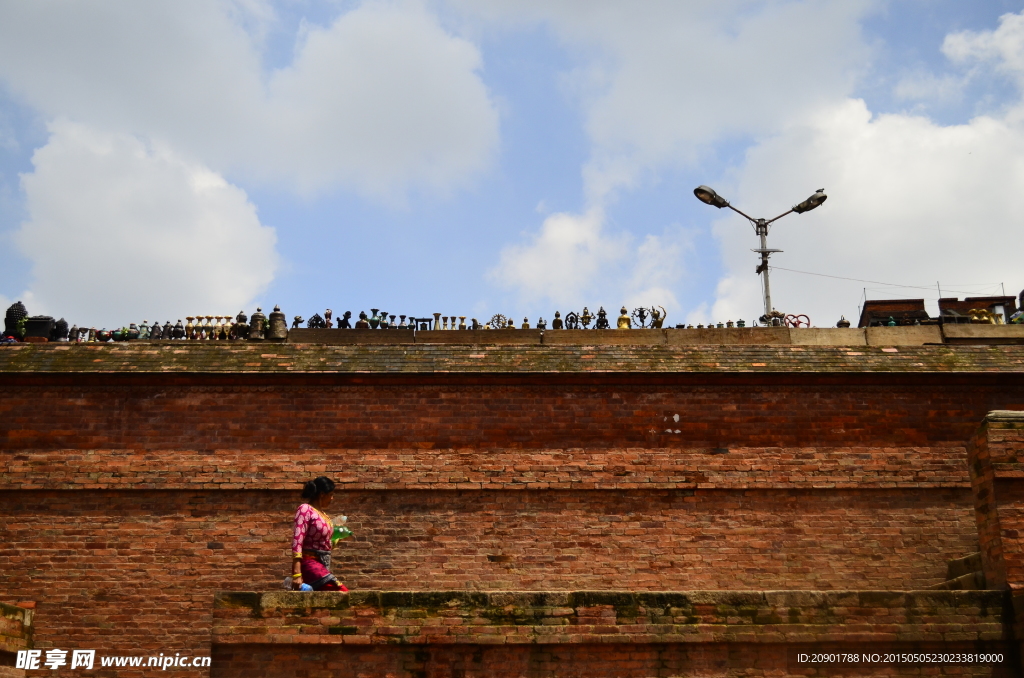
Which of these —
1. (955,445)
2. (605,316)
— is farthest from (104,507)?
(605,316)

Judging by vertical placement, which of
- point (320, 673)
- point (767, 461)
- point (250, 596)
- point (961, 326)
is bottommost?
point (320, 673)

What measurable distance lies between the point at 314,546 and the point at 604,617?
289cm

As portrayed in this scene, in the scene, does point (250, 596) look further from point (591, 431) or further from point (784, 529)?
point (784, 529)

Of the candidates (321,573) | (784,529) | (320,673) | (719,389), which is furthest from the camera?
(719,389)

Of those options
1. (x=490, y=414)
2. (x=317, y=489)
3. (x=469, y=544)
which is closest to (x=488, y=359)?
(x=490, y=414)

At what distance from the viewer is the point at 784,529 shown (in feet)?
40.9

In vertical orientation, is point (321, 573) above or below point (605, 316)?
below

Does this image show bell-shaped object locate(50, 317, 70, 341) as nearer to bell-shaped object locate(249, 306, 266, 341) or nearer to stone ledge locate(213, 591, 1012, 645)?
bell-shaped object locate(249, 306, 266, 341)

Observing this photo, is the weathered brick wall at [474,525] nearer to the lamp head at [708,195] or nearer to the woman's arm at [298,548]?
the woman's arm at [298,548]

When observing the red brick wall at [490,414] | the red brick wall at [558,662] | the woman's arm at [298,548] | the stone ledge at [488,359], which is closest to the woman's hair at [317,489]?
the woman's arm at [298,548]

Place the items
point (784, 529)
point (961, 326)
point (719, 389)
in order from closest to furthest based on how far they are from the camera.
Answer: point (784, 529), point (719, 389), point (961, 326)

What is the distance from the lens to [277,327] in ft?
68.7

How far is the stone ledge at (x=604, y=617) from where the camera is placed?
8.32 meters

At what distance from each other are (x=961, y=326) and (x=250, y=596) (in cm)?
Result: 1990
